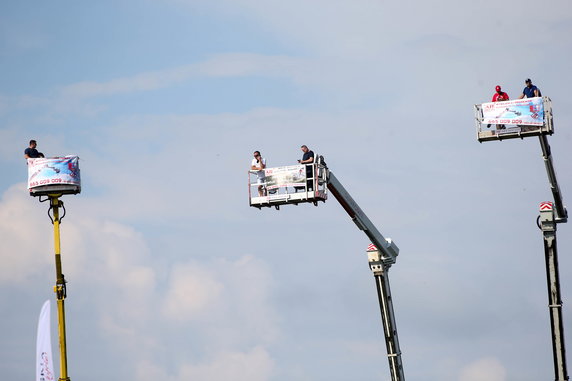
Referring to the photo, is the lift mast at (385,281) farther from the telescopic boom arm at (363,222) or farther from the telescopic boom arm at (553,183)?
the telescopic boom arm at (553,183)

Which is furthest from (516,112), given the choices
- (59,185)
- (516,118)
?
(59,185)

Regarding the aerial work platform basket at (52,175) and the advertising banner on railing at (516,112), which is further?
the aerial work platform basket at (52,175)

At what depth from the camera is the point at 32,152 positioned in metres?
62.6

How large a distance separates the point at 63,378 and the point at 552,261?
26.2 m

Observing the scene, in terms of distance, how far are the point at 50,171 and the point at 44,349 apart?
8452 millimetres

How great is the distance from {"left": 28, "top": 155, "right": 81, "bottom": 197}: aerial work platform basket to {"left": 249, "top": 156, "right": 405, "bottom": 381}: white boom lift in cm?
912

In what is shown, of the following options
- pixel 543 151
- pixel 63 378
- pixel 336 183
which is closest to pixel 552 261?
pixel 543 151

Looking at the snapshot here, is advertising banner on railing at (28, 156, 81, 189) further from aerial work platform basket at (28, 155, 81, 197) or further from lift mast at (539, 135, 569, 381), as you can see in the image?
lift mast at (539, 135, 569, 381)

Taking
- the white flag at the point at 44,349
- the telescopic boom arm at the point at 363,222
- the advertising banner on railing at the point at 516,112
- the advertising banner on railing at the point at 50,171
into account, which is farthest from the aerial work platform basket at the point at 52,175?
the advertising banner on railing at the point at 516,112

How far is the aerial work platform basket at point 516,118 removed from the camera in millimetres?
59906

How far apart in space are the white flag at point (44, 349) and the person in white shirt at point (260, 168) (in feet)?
37.7

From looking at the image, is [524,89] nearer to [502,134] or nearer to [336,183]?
[502,134]

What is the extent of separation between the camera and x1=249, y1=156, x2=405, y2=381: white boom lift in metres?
59.0

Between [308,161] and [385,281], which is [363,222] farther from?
[308,161]
